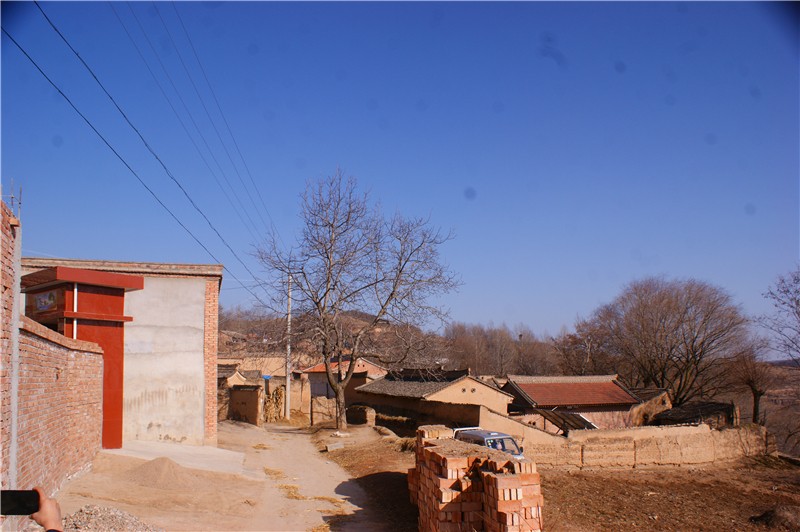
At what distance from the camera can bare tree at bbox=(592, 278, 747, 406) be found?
46562 millimetres

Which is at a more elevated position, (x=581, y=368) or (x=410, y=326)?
(x=410, y=326)

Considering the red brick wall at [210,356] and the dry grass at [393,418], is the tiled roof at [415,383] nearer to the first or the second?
the dry grass at [393,418]

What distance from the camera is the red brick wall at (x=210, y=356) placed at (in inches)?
774

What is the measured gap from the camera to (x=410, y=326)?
83.7 ft

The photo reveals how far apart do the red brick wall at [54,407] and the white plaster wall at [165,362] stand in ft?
12.1

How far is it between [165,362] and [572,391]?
26.5m

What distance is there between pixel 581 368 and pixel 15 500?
197 ft

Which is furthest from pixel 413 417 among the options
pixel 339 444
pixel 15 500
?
pixel 15 500

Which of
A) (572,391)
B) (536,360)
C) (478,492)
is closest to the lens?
(478,492)

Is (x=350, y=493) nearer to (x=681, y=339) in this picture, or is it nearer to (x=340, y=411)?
(x=340, y=411)

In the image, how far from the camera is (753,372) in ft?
137

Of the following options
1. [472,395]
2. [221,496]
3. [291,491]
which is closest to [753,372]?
[472,395]

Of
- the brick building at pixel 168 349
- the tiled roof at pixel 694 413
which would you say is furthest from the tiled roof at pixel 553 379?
the brick building at pixel 168 349

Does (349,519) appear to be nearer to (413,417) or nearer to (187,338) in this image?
(187,338)
